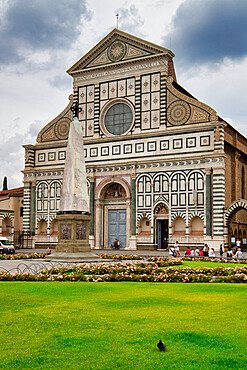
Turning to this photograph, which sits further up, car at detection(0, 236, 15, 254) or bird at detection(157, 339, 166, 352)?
bird at detection(157, 339, 166, 352)

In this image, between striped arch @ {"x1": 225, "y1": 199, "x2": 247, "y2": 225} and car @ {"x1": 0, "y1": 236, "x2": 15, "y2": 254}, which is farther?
striped arch @ {"x1": 225, "y1": 199, "x2": 247, "y2": 225}

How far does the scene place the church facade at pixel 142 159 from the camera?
39250 millimetres

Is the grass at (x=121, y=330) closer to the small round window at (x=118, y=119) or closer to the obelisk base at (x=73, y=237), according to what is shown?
the obelisk base at (x=73, y=237)

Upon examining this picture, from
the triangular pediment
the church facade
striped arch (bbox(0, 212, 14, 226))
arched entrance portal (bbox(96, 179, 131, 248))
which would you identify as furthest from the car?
the triangular pediment

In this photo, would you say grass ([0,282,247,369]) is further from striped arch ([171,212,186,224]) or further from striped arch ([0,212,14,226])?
striped arch ([0,212,14,226])

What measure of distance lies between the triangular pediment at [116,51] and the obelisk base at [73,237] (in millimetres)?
21934

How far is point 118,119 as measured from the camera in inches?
1757

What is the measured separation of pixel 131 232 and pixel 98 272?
24.3m

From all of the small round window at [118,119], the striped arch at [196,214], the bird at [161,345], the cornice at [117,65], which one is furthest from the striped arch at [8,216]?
the bird at [161,345]

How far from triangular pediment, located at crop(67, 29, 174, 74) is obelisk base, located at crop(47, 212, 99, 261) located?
21.9 metres

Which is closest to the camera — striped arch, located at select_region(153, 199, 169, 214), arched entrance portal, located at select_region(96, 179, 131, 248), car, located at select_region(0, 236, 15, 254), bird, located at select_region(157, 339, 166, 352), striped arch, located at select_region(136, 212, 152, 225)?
bird, located at select_region(157, 339, 166, 352)

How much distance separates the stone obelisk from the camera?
82.5 feet

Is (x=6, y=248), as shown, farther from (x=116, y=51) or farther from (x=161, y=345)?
(x=161, y=345)

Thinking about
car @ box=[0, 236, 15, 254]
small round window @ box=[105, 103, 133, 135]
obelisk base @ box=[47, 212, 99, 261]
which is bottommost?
car @ box=[0, 236, 15, 254]
